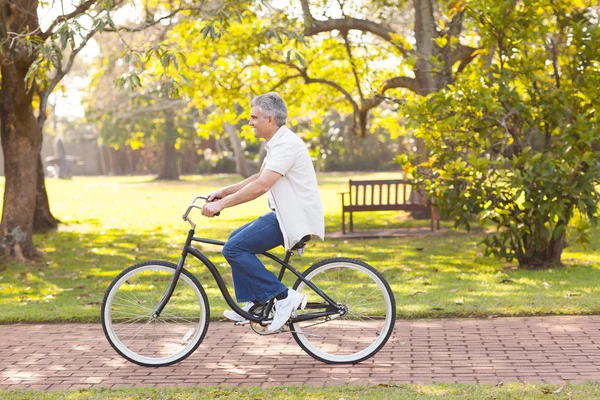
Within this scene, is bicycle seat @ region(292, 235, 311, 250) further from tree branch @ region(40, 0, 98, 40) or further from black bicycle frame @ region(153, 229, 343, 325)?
tree branch @ region(40, 0, 98, 40)

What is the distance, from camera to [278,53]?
63.2ft

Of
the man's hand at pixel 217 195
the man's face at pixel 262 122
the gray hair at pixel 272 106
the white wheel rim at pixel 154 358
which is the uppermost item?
the gray hair at pixel 272 106

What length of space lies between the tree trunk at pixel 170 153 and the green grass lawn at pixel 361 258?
23.7 m

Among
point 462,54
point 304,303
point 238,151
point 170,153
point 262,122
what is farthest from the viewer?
point 170,153

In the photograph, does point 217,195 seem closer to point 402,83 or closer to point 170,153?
point 402,83

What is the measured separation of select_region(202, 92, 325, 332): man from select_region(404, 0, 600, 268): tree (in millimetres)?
4662

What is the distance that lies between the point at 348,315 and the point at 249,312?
68 cm

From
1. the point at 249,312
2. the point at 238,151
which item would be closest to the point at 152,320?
the point at 249,312

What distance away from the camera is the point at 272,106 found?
6.38 metres

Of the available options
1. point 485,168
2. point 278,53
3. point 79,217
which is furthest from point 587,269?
point 79,217

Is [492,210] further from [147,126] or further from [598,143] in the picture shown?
[147,126]

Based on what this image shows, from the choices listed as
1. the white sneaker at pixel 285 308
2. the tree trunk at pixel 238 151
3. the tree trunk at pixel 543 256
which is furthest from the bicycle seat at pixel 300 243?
the tree trunk at pixel 238 151

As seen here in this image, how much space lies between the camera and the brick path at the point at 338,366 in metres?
6.15

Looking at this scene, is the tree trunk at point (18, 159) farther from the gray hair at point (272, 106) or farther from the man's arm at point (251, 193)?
the man's arm at point (251, 193)
